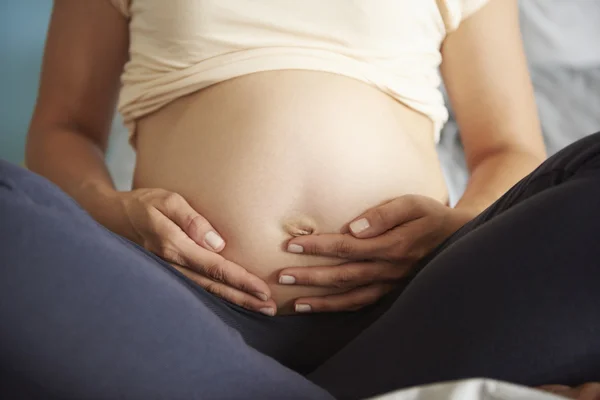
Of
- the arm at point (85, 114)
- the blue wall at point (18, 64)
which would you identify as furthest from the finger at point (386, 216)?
the blue wall at point (18, 64)

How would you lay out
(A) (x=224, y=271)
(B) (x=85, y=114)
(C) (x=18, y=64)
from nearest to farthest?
(A) (x=224, y=271) < (B) (x=85, y=114) < (C) (x=18, y=64)

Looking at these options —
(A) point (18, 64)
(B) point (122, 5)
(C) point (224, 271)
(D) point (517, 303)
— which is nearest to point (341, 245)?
(C) point (224, 271)

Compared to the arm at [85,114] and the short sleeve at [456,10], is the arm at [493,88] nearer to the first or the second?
the short sleeve at [456,10]

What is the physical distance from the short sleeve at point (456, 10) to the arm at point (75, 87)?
0.46 meters

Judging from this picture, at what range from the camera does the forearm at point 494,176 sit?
71 cm

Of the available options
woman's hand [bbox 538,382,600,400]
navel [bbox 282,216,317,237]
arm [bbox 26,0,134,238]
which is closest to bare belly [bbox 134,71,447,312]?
navel [bbox 282,216,317,237]

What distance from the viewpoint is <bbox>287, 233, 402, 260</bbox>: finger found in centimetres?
61

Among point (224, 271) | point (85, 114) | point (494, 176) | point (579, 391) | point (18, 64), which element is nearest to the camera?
point (579, 391)

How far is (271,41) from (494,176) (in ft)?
1.14

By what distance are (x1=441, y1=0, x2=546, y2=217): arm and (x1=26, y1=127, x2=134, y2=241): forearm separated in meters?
0.48

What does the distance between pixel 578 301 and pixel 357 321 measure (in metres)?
0.29

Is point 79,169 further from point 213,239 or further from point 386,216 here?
point 386,216

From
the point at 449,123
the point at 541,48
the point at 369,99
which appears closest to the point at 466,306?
the point at 369,99

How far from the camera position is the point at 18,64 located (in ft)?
4.38
